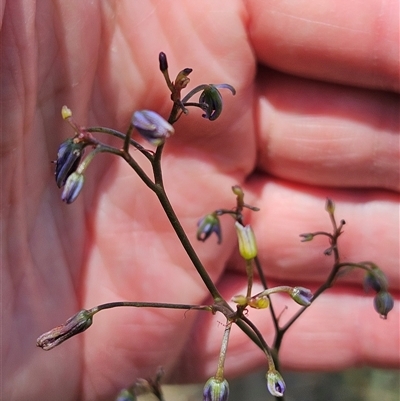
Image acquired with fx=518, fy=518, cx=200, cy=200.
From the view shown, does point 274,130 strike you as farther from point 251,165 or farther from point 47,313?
point 47,313

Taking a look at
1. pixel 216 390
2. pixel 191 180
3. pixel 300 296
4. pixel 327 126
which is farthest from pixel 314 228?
pixel 216 390

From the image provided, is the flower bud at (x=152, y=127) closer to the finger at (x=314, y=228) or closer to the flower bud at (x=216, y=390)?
the flower bud at (x=216, y=390)

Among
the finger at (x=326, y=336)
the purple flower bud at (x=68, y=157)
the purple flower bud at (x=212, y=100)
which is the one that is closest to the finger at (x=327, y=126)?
the finger at (x=326, y=336)

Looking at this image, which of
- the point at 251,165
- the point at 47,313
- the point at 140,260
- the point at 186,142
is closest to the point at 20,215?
the point at 47,313

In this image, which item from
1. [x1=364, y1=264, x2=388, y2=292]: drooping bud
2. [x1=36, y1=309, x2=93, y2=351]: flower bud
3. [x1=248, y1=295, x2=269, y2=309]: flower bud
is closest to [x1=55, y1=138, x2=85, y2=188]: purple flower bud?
[x1=36, y1=309, x2=93, y2=351]: flower bud

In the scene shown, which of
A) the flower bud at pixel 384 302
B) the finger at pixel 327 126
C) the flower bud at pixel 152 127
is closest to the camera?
the flower bud at pixel 152 127

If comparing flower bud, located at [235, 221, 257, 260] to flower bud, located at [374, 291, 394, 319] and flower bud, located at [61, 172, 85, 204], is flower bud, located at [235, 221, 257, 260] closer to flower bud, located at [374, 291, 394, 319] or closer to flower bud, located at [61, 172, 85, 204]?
flower bud, located at [61, 172, 85, 204]

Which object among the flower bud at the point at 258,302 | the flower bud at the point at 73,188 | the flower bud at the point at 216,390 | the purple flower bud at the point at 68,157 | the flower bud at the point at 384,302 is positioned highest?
the purple flower bud at the point at 68,157
